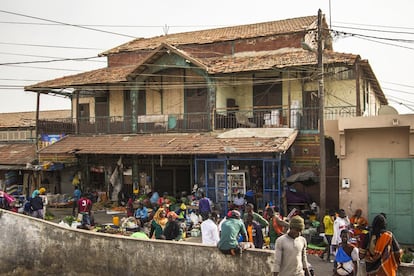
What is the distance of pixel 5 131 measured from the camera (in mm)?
27016

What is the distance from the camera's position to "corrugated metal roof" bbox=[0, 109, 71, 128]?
89.7 feet

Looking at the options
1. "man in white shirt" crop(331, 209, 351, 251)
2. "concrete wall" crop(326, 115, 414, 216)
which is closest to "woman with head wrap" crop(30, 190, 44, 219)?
"man in white shirt" crop(331, 209, 351, 251)

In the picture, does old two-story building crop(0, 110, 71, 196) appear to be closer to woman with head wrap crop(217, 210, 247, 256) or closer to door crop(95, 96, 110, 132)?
door crop(95, 96, 110, 132)

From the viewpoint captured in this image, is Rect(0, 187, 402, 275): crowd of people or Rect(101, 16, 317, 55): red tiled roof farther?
Rect(101, 16, 317, 55): red tiled roof

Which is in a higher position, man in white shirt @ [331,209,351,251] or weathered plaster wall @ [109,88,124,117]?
weathered plaster wall @ [109,88,124,117]

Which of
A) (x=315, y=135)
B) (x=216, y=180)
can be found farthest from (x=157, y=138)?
(x=315, y=135)

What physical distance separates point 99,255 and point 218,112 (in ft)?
30.8

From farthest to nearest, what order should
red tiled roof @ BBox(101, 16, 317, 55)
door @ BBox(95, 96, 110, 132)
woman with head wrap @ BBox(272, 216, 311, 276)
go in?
1. door @ BBox(95, 96, 110, 132)
2. red tiled roof @ BBox(101, 16, 317, 55)
3. woman with head wrap @ BBox(272, 216, 311, 276)

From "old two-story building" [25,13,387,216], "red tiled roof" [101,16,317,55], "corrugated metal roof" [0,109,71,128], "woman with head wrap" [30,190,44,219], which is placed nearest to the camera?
"woman with head wrap" [30,190,44,219]

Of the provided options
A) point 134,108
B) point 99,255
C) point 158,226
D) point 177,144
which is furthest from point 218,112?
point 99,255

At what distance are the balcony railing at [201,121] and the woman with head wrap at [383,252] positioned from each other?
378 inches

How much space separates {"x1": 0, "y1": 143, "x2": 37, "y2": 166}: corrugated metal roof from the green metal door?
16595mm

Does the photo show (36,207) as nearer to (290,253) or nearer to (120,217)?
(120,217)

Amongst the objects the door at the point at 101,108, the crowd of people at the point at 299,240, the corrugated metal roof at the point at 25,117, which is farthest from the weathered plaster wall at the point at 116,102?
the crowd of people at the point at 299,240
